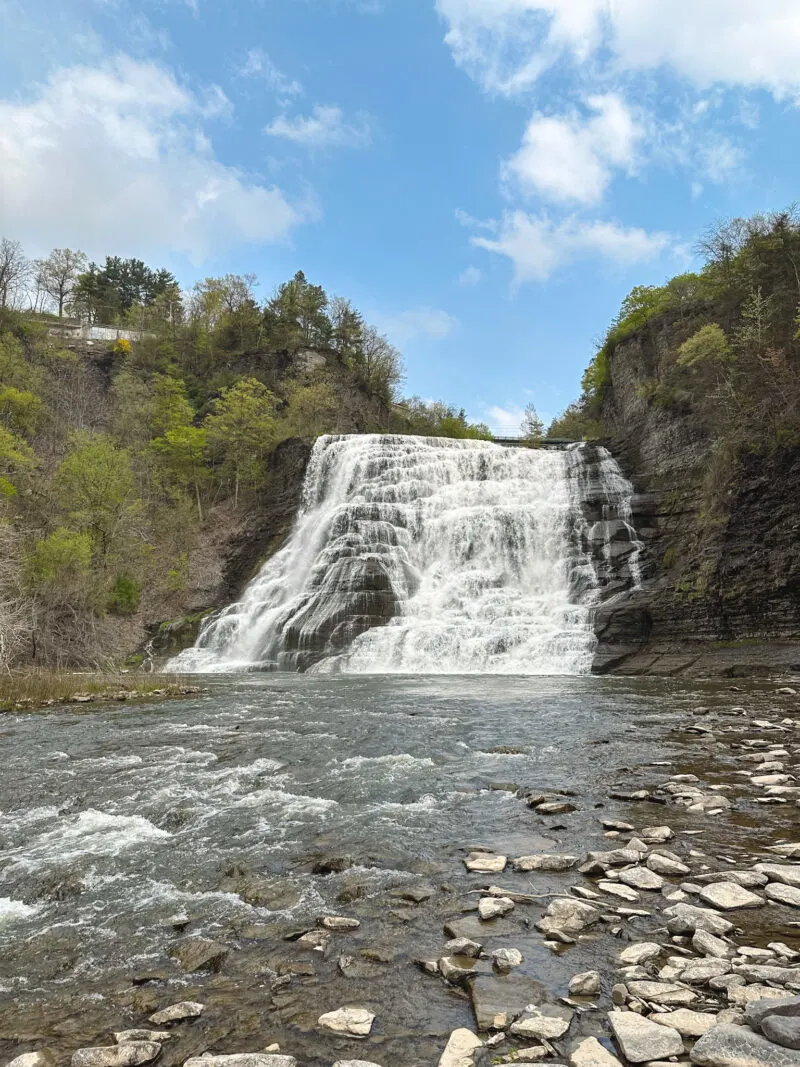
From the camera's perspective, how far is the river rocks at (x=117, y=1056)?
2.69 m

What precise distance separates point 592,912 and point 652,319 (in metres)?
42.6

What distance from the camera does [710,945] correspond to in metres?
3.43

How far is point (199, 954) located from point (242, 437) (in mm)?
45100

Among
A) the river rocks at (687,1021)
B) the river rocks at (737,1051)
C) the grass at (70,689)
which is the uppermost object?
the river rocks at (737,1051)

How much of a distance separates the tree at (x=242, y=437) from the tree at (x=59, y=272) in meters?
34.5

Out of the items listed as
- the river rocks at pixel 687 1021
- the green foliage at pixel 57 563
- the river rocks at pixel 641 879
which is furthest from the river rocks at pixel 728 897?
A: the green foliage at pixel 57 563

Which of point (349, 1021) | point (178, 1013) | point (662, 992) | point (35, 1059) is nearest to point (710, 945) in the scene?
point (662, 992)

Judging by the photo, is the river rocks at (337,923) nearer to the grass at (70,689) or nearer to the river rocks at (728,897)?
the river rocks at (728,897)

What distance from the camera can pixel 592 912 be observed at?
398 centimetres

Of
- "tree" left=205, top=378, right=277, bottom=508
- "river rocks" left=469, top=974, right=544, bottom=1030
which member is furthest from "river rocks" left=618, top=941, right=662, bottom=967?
"tree" left=205, top=378, right=277, bottom=508

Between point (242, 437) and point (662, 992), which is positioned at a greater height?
point (242, 437)

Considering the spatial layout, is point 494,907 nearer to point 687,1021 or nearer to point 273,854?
point 687,1021

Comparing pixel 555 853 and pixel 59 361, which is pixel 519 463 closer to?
pixel 555 853

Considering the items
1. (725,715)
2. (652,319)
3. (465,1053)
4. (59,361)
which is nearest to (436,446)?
(652,319)
